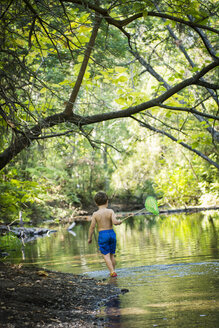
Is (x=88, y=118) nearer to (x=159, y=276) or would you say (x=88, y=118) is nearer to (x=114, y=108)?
(x=159, y=276)

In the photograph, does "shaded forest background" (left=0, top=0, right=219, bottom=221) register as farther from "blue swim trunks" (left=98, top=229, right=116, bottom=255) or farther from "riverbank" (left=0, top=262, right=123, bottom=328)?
"riverbank" (left=0, top=262, right=123, bottom=328)

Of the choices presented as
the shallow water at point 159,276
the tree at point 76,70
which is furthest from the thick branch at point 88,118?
the shallow water at point 159,276

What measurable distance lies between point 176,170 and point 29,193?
20.2 meters

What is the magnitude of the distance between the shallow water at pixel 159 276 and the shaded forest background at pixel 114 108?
1781 millimetres

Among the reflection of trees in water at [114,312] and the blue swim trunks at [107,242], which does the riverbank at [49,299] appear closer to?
the reflection of trees in water at [114,312]

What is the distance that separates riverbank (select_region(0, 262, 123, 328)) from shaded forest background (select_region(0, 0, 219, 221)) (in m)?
1.71

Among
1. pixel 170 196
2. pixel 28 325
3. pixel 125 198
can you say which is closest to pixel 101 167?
pixel 125 198

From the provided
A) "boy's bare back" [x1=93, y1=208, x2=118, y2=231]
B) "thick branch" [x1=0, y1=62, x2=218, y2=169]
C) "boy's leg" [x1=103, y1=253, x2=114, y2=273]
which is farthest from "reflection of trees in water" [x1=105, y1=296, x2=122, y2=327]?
"thick branch" [x1=0, y1=62, x2=218, y2=169]

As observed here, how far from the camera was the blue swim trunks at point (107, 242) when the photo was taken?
23.4ft

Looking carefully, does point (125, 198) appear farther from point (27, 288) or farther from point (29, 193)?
point (27, 288)

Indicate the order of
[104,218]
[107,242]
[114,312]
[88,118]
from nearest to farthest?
[114,312] < [88,118] < [107,242] < [104,218]

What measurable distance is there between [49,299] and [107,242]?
278cm

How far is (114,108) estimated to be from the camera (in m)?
11.4

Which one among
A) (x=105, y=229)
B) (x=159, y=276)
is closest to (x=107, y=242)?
(x=105, y=229)
